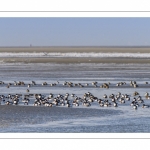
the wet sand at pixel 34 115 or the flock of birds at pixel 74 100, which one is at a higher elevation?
the flock of birds at pixel 74 100

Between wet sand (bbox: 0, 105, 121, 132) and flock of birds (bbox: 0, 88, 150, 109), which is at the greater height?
flock of birds (bbox: 0, 88, 150, 109)

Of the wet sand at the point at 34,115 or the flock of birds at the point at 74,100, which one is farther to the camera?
the flock of birds at the point at 74,100

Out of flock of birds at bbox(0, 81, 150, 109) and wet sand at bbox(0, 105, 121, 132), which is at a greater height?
flock of birds at bbox(0, 81, 150, 109)

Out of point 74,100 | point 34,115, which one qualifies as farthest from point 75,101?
point 34,115

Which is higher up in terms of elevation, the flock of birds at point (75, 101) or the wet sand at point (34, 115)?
the flock of birds at point (75, 101)

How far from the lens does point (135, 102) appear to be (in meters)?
17.1

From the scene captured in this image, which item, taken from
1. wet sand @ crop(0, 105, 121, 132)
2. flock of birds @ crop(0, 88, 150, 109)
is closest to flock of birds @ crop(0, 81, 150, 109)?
flock of birds @ crop(0, 88, 150, 109)

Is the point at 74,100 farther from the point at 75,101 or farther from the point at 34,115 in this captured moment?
the point at 34,115

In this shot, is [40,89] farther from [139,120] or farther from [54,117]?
[139,120]

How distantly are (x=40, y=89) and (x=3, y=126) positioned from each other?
27.5ft

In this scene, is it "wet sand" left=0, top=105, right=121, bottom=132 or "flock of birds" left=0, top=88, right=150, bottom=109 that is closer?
"wet sand" left=0, top=105, right=121, bottom=132

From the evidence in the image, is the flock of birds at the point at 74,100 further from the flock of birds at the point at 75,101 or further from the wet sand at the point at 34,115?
the wet sand at the point at 34,115

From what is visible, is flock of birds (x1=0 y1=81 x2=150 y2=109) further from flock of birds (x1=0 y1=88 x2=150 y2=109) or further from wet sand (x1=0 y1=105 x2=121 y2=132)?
wet sand (x1=0 y1=105 x2=121 y2=132)

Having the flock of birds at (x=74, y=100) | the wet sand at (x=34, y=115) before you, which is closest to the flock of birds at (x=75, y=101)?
the flock of birds at (x=74, y=100)
